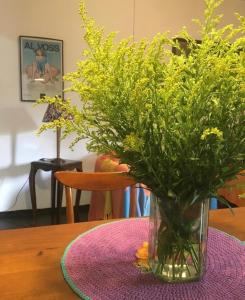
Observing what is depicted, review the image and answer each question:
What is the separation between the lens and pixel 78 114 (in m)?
0.71

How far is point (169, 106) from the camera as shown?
0.69m

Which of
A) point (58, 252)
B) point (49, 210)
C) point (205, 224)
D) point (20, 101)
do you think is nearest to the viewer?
point (205, 224)

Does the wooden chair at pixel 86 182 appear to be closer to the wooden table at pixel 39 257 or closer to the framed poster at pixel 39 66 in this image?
the wooden table at pixel 39 257

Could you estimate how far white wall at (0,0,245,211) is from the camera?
11.0ft

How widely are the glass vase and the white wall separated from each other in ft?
9.09

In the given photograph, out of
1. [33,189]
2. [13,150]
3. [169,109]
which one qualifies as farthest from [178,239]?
[13,150]

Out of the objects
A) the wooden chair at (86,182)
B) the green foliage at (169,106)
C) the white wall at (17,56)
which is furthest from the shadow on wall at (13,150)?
the green foliage at (169,106)

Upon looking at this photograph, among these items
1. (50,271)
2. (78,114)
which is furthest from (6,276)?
(78,114)

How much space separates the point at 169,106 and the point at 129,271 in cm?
42

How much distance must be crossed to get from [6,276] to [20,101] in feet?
9.28

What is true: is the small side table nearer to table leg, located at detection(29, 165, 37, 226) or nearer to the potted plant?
table leg, located at detection(29, 165, 37, 226)

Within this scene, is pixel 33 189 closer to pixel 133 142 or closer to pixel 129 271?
pixel 129 271

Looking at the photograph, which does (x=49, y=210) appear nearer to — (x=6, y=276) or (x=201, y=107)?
(x=6, y=276)

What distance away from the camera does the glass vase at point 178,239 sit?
77cm
